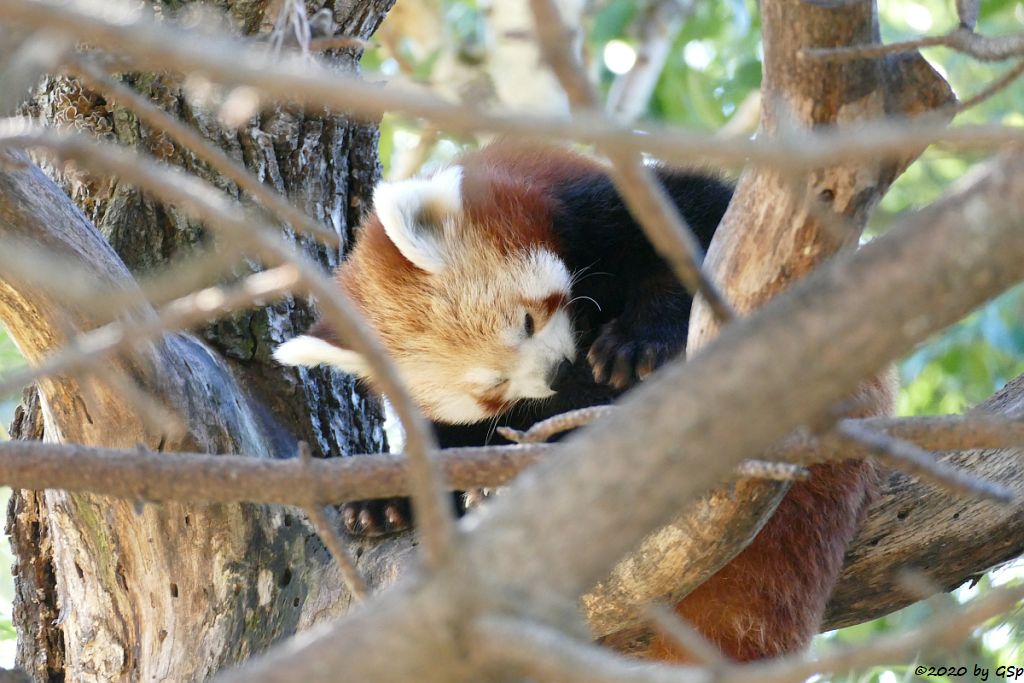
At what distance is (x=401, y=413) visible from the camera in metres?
1.12

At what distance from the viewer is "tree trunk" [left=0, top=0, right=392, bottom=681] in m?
2.36

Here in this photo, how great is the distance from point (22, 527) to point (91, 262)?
0.91 m

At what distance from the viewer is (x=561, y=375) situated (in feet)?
10.2

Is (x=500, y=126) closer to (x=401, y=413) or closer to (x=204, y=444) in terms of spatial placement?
(x=401, y=413)

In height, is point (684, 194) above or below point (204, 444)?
above

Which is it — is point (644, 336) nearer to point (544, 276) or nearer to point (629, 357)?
point (629, 357)

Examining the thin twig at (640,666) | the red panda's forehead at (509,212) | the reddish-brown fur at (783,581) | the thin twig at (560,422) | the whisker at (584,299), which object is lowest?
the thin twig at (640,666)

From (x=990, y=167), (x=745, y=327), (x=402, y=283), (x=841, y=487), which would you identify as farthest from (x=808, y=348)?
(x=402, y=283)

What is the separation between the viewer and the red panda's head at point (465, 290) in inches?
123

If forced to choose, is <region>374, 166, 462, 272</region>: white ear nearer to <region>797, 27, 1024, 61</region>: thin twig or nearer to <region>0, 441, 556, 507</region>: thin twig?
<region>0, 441, 556, 507</region>: thin twig

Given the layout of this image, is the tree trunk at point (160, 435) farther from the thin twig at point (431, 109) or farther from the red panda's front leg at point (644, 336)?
the thin twig at point (431, 109)

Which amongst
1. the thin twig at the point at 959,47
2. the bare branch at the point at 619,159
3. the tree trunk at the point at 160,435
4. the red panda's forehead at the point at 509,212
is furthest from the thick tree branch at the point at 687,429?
the red panda's forehead at the point at 509,212

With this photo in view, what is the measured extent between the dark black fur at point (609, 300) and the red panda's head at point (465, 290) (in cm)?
7

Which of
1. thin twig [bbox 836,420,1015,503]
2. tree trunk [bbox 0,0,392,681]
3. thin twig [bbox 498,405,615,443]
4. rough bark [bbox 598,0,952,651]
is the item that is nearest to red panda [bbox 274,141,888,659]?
tree trunk [bbox 0,0,392,681]
